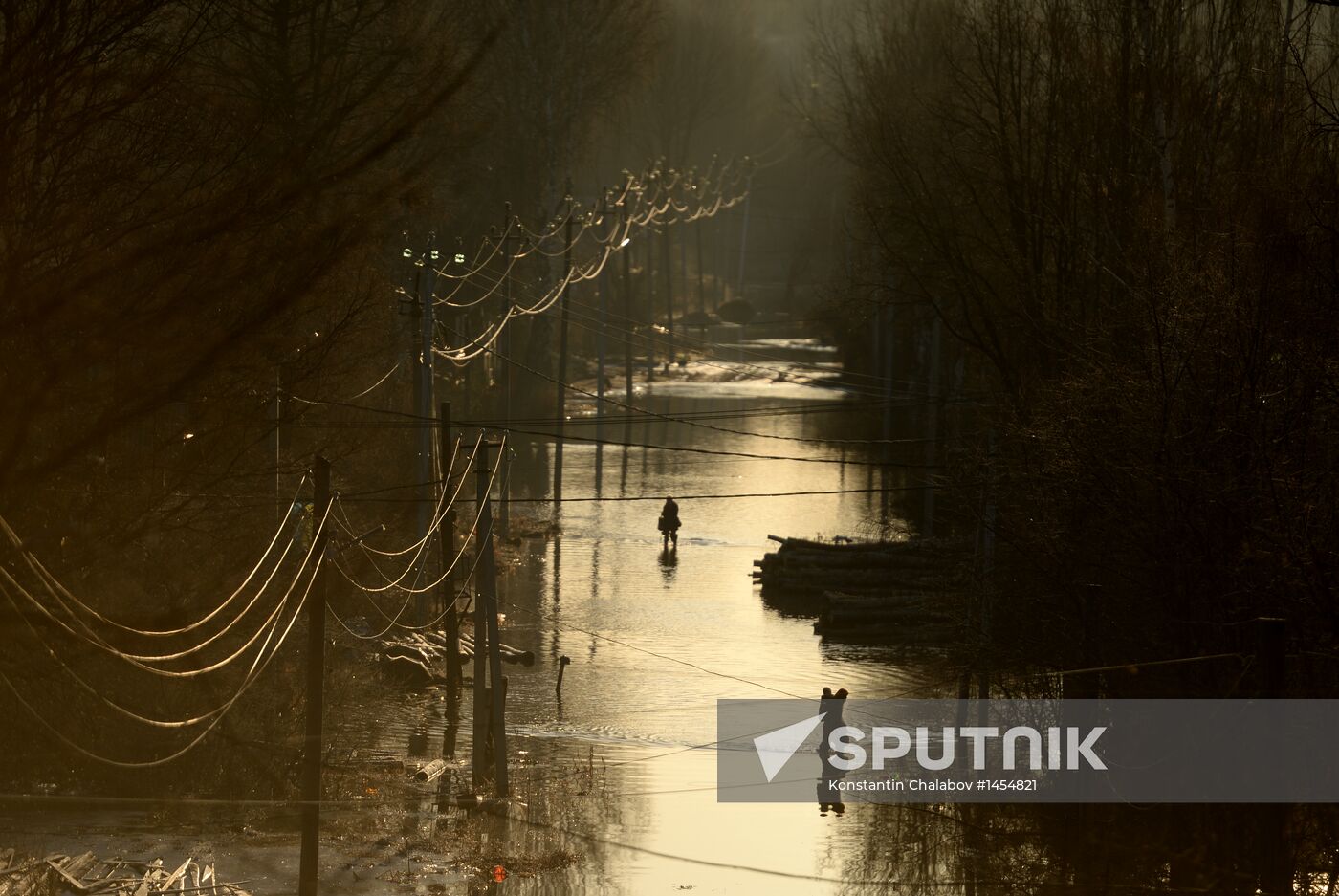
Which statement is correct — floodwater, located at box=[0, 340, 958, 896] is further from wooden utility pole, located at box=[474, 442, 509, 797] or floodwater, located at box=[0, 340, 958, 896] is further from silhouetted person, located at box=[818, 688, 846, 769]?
silhouetted person, located at box=[818, 688, 846, 769]

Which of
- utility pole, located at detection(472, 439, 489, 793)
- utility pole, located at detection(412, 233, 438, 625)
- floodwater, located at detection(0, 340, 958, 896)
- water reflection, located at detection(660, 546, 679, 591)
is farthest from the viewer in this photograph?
water reflection, located at detection(660, 546, 679, 591)

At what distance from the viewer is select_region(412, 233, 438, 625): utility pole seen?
1062 inches

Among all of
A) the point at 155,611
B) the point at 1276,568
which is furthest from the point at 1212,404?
the point at 155,611

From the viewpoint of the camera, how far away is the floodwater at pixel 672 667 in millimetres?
17391

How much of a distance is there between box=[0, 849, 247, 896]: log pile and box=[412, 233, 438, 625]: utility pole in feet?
41.4

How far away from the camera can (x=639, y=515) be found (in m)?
44.3

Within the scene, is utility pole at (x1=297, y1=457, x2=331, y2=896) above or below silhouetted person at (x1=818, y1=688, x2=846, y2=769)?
above

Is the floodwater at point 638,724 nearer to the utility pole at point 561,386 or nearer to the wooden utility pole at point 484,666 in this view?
the wooden utility pole at point 484,666

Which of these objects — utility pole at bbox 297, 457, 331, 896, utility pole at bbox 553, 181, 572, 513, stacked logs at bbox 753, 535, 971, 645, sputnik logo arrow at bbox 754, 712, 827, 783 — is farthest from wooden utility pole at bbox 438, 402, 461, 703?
utility pole at bbox 297, 457, 331, 896

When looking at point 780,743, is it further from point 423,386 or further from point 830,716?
point 423,386

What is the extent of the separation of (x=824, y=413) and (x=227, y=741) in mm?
47237

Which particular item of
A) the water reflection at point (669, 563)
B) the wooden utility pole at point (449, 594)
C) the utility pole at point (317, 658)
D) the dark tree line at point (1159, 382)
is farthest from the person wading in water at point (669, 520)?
the utility pole at point (317, 658)

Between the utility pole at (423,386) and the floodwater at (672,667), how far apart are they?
2978 millimetres

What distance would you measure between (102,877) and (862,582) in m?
22.9
